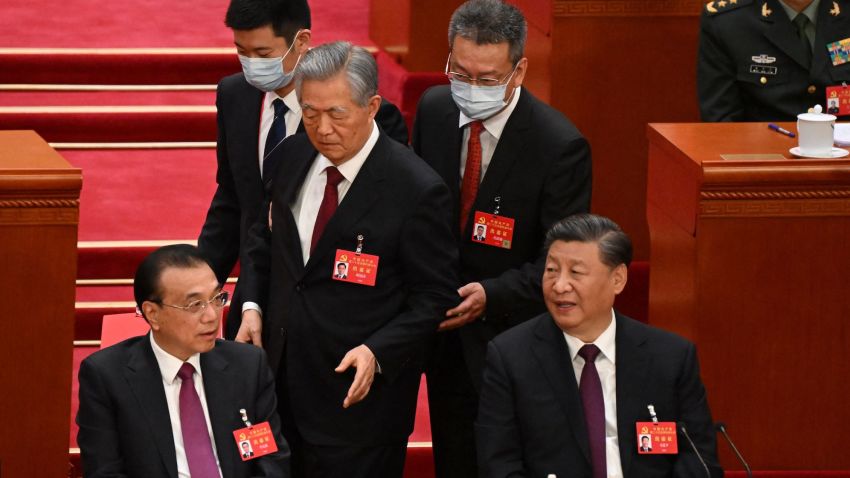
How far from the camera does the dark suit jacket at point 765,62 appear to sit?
12.4 feet

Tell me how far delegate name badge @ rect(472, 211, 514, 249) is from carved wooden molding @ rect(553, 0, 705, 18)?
151 cm

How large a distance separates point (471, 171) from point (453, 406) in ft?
1.74

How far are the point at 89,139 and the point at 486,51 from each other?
2743 millimetres

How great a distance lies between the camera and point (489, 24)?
10.0ft

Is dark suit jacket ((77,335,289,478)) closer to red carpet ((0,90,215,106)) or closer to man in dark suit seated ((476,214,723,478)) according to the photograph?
man in dark suit seated ((476,214,723,478))

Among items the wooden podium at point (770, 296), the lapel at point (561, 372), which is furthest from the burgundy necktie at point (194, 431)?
the wooden podium at point (770, 296)

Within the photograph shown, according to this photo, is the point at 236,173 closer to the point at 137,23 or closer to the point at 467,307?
the point at 467,307

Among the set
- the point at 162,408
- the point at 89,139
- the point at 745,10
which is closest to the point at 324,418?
the point at 162,408

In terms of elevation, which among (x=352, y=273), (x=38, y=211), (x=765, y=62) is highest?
(x=765, y=62)

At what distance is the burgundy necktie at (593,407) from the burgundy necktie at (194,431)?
0.73 metres

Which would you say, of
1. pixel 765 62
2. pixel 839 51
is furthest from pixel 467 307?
pixel 839 51

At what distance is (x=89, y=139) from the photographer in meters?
5.44

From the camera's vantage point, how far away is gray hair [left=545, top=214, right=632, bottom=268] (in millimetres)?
2844

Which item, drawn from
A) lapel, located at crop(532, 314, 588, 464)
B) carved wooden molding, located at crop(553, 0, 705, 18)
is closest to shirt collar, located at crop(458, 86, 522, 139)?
lapel, located at crop(532, 314, 588, 464)
